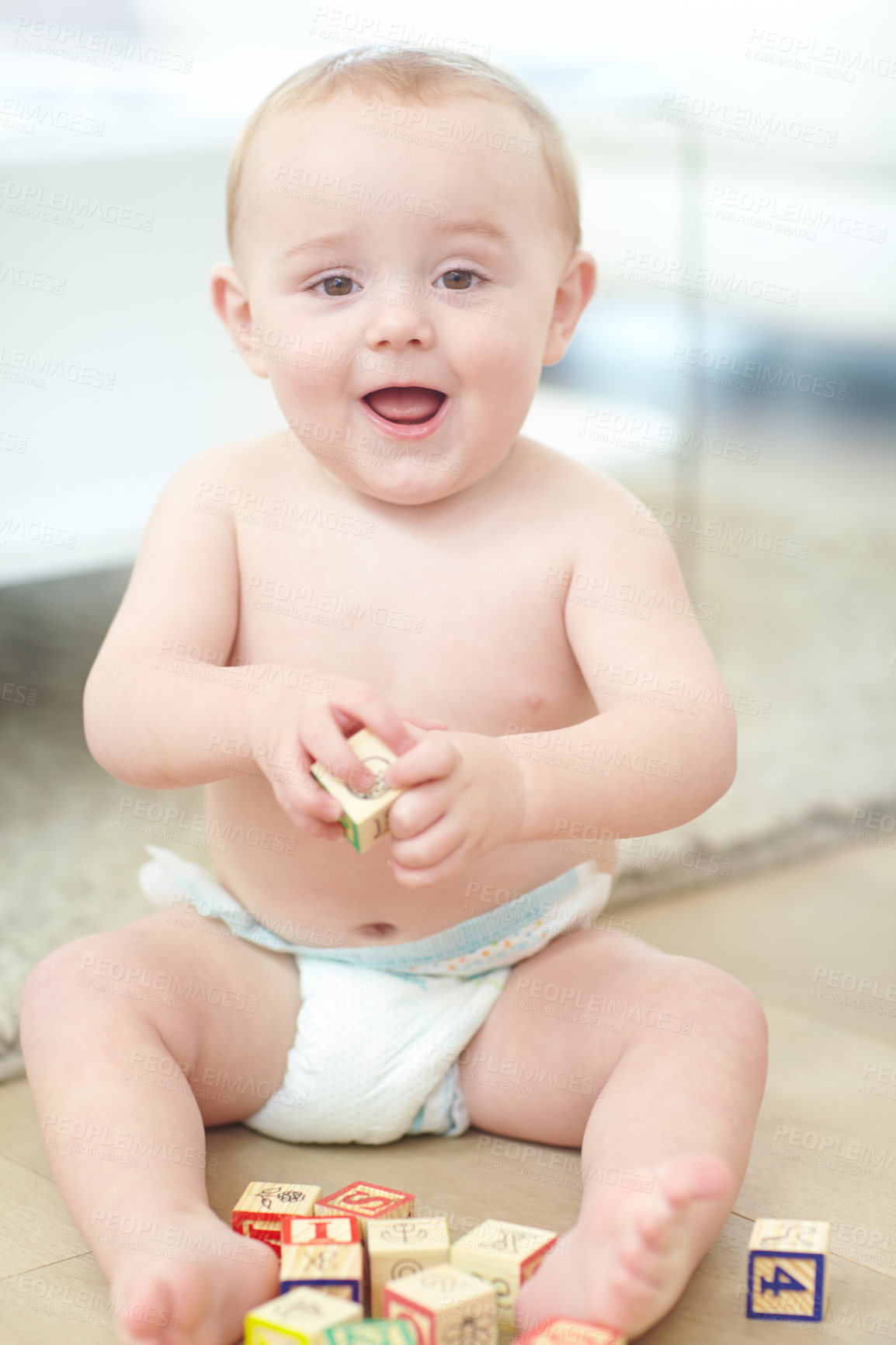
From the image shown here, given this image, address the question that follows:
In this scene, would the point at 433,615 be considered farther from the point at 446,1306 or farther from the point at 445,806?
the point at 446,1306

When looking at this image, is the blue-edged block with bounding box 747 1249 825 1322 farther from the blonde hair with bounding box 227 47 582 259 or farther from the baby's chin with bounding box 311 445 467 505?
the blonde hair with bounding box 227 47 582 259

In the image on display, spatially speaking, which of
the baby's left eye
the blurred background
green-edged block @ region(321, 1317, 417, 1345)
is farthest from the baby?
the blurred background

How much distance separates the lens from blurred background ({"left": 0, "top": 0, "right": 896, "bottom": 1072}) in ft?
4.06

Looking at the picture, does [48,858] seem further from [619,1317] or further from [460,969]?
[619,1317]

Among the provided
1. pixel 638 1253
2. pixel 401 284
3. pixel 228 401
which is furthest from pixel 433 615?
pixel 228 401

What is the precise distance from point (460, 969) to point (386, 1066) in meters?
0.08

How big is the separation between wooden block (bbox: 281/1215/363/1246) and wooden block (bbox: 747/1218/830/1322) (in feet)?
0.62

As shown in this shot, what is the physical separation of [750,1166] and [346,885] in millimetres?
293

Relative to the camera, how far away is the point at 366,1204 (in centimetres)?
69

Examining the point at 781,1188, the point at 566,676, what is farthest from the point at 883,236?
the point at 781,1188

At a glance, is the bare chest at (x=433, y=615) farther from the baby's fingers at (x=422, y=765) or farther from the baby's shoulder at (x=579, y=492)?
the baby's fingers at (x=422, y=765)

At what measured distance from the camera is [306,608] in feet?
2.86

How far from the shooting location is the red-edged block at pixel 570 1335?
0.56 m

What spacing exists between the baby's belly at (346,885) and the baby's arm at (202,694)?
10cm
